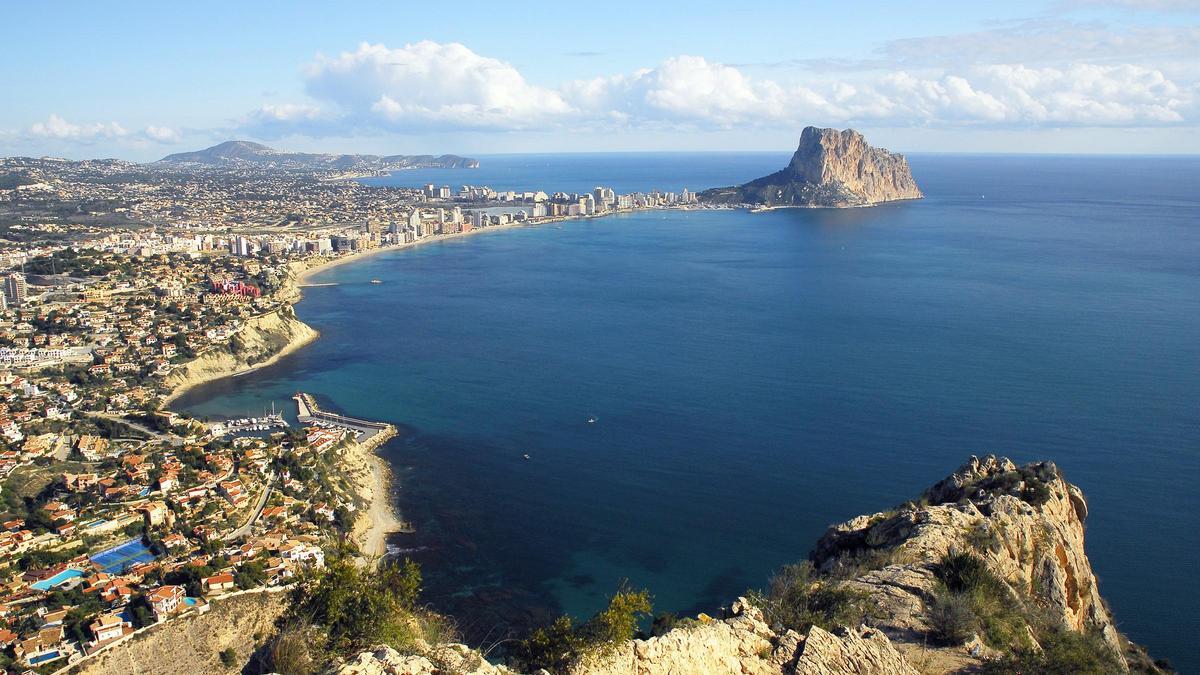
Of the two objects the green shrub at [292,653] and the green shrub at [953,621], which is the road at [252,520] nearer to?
the green shrub at [292,653]

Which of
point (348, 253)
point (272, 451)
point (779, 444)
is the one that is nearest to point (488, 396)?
point (272, 451)

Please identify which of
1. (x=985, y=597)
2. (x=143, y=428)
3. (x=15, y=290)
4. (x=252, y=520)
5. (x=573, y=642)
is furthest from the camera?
(x=15, y=290)

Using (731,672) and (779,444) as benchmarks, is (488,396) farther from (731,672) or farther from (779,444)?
(731,672)

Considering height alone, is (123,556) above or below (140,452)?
below

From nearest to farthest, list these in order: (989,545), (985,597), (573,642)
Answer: (573,642), (985,597), (989,545)

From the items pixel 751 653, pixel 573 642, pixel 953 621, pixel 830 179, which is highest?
pixel 830 179

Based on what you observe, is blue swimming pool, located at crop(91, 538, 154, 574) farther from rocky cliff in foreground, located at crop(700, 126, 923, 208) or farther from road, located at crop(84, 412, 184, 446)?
rocky cliff in foreground, located at crop(700, 126, 923, 208)

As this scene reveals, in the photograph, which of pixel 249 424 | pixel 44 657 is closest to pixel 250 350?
pixel 249 424

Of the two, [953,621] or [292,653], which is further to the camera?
[953,621]

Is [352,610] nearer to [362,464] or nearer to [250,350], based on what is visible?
[362,464]
